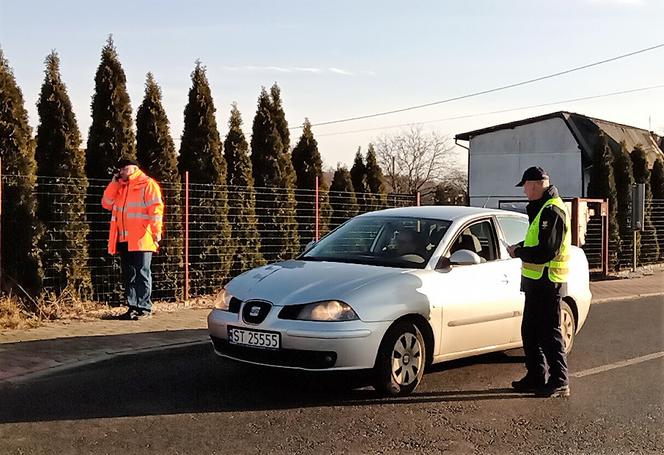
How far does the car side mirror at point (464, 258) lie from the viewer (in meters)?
6.70

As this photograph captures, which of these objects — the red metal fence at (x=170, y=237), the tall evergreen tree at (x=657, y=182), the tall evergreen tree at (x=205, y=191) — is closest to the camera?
the red metal fence at (x=170, y=237)

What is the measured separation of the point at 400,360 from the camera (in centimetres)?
628

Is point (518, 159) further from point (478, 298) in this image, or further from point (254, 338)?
point (254, 338)

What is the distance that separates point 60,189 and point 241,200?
348cm

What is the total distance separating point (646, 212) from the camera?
22.8m

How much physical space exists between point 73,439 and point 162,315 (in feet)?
18.7

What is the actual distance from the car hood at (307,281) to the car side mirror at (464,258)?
47cm

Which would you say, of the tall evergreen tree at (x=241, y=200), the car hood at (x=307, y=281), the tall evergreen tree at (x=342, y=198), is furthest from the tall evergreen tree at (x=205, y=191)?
the car hood at (x=307, y=281)

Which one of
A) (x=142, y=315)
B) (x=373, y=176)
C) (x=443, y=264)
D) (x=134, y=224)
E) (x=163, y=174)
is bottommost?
(x=142, y=315)

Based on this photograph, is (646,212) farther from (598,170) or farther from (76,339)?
(76,339)

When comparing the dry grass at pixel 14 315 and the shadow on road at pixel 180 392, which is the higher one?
the dry grass at pixel 14 315

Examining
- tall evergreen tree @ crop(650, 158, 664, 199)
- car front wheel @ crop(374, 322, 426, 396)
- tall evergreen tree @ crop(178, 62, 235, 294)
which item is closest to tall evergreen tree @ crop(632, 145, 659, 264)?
tall evergreen tree @ crop(650, 158, 664, 199)

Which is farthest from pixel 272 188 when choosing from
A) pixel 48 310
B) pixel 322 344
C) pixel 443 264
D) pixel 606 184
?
pixel 606 184

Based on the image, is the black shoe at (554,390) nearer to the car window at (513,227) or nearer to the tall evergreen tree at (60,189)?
the car window at (513,227)
